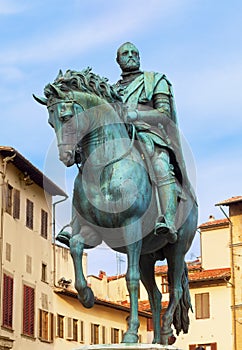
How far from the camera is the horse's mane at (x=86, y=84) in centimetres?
873

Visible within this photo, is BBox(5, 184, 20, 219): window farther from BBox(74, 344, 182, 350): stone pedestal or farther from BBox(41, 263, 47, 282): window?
BBox(74, 344, 182, 350): stone pedestal

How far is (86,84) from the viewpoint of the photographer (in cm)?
887

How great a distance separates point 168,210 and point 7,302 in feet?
97.6

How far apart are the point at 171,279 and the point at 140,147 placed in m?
1.62

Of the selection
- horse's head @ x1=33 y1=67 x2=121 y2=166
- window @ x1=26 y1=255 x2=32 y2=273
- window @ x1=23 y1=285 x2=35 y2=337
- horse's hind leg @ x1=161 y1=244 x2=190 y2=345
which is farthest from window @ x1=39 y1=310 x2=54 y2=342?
horse's head @ x1=33 y1=67 x2=121 y2=166

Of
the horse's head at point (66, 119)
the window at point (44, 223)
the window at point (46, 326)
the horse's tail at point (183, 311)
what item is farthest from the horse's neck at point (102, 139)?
the window at point (44, 223)

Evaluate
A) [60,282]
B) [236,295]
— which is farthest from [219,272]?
[60,282]

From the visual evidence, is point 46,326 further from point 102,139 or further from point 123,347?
point 123,347

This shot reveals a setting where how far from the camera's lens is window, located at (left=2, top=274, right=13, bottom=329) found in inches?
1478

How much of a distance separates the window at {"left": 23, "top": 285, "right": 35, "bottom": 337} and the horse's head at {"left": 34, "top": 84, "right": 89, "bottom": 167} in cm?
3207

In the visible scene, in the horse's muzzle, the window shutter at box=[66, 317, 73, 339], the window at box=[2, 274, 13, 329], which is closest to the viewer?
the horse's muzzle

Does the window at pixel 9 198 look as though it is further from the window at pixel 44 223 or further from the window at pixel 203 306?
the window at pixel 203 306

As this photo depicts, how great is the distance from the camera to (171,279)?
9922mm

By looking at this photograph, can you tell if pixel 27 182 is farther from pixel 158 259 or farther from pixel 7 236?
pixel 158 259
